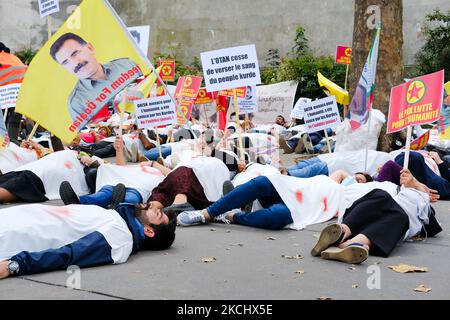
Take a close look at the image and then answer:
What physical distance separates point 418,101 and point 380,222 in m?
1.48

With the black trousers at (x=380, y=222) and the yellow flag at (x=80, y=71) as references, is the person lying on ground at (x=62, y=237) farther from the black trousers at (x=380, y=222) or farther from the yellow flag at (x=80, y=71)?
the yellow flag at (x=80, y=71)

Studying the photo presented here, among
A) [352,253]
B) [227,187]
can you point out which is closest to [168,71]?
[227,187]

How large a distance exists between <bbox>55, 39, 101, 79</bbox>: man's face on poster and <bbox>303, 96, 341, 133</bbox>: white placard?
161 inches

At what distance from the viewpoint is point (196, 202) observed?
680 centimetres

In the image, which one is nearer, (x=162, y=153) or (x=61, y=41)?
(x=61, y=41)

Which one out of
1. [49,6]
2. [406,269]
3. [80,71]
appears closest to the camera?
[406,269]

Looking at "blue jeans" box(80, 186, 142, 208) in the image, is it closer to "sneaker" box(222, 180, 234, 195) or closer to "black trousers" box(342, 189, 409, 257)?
"sneaker" box(222, 180, 234, 195)

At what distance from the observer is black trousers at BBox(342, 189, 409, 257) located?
4938 millimetres

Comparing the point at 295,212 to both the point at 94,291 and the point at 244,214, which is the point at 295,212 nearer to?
the point at 244,214

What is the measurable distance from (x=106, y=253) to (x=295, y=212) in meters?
2.10

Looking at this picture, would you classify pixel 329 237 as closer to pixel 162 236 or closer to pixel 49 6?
pixel 162 236

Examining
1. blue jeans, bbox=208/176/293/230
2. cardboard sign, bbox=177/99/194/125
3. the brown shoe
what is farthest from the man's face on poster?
the brown shoe

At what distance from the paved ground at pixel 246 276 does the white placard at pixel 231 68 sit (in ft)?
10.0

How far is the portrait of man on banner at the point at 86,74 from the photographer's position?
6727 millimetres
